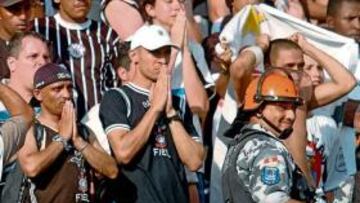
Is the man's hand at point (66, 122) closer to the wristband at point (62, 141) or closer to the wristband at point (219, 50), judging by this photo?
the wristband at point (62, 141)

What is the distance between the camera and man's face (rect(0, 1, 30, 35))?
11.2 m

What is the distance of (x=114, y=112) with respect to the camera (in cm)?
1027

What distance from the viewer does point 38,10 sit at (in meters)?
12.1

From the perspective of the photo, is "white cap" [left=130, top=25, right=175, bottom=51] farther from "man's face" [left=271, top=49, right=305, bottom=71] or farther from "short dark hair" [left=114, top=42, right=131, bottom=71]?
"man's face" [left=271, top=49, right=305, bottom=71]

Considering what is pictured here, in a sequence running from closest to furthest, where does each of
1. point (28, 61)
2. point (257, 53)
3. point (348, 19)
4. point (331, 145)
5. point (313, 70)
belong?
point (28, 61), point (257, 53), point (313, 70), point (331, 145), point (348, 19)

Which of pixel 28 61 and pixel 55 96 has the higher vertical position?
pixel 28 61

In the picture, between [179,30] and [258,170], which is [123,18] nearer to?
[179,30]

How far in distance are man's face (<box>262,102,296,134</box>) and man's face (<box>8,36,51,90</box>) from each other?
202 cm

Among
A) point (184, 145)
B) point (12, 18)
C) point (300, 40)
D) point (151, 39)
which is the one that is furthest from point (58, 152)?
point (300, 40)

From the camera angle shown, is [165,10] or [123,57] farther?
[165,10]

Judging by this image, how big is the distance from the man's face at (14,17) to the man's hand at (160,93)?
138 centimetres

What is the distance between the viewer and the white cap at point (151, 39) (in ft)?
34.7

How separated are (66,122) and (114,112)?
1.43 feet

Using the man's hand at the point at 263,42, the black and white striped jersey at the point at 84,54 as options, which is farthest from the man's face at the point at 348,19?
the black and white striped jersey at the point at 84,54
